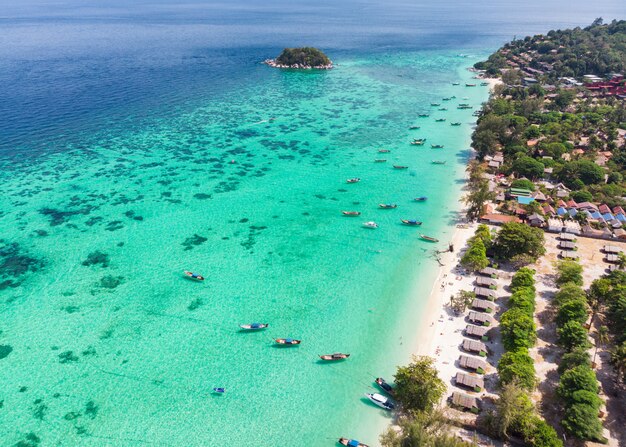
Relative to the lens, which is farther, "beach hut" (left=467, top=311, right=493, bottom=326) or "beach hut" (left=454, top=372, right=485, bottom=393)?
"beach hut" (left=467, top=311, right=493, bottom=326)

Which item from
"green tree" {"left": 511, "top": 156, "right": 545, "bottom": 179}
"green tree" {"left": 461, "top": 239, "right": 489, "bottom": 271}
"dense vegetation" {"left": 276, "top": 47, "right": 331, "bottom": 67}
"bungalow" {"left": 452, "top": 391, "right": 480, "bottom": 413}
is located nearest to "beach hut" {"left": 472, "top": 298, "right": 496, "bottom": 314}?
"green tree" {"left": 461, "top": 239, "right": 489, "bottom": 271}

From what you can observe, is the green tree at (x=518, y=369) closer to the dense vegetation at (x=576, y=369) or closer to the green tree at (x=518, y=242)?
the dense vegetation at (x=576, y=369)

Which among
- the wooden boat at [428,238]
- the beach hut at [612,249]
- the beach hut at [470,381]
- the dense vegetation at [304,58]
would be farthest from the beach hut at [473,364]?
the dense vegetation at [304,58]

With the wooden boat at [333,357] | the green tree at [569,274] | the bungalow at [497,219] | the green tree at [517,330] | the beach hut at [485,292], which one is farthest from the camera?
the bungalow at [497,219]

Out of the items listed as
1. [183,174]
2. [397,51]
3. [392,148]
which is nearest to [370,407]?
[183,174]

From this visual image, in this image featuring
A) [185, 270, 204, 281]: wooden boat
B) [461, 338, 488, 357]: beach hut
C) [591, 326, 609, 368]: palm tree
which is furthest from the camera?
[185, 270, 204, 281]: wooden boat

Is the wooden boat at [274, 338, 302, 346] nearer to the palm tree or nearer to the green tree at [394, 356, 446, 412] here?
the green tree at [394, 356, 446, 412]

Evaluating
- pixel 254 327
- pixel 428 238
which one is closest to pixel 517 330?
pixel 428 238

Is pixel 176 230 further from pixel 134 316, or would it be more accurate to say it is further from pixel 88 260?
pixel 134 316
